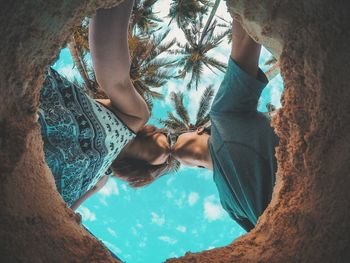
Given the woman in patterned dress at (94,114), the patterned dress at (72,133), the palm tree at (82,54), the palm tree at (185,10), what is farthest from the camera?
the palm tree at (185,10)

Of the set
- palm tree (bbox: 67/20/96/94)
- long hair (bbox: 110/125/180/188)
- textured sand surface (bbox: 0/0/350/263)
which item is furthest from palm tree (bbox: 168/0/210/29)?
textured sand surface (bbox: 0/0/350/263)

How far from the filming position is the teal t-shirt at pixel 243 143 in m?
2.14

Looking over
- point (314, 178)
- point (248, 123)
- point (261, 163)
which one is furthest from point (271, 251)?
point (248, 123)

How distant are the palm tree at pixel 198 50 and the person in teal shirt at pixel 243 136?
15.1 metres

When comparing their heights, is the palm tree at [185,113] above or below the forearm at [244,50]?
above

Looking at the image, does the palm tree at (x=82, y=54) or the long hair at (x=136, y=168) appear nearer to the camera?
the long hair at (x=136, y=168)

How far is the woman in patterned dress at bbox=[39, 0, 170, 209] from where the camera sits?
7.35 feet

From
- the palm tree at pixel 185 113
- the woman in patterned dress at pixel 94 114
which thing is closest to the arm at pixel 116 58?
the woman in patterned dress at pixel 94 114

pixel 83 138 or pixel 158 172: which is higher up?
pixel 158 172

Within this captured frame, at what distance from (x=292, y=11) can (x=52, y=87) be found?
1.89 m

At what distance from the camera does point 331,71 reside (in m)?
1.08

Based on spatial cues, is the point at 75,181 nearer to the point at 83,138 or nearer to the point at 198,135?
the point at 83,138

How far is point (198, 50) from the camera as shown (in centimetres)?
1772

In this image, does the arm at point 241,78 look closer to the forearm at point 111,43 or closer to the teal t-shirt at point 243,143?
the teal t-shirt at point 243,143
